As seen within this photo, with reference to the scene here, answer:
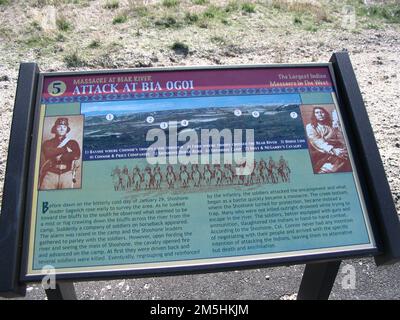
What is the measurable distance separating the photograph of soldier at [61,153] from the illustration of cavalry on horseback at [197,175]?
0.68 ft

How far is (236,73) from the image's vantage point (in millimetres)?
2238

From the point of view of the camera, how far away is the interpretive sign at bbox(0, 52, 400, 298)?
185 cm

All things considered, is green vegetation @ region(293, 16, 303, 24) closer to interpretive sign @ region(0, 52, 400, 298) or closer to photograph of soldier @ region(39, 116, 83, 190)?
interpretive sign @ region(0, 52, 400, 298)

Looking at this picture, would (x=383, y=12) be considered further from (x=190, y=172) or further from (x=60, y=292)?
(x=60, y=292)

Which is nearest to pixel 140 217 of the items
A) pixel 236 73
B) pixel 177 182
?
pixel 177 182

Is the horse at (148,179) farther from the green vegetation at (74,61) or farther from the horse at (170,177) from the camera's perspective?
the green vegetation at (74,61)

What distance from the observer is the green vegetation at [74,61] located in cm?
601

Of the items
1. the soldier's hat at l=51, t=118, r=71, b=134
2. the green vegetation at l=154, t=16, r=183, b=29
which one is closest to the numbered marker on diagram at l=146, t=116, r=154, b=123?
the soldier's hat at l=51, t=118, r=71, b=134

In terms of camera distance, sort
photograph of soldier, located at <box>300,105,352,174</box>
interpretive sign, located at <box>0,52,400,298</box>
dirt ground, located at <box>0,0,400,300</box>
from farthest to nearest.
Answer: dirt ground, located at <box>0,0,400,300</box> → photograph of soldier, located at <box>300,105,352,174</box> → interpretive sign, located at <box>0,52,400,298</box>

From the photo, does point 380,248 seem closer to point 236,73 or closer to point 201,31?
point 236,73

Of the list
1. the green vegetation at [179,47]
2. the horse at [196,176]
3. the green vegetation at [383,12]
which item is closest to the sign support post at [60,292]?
the horse at [196,176]

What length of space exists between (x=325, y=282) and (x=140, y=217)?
1.24 m

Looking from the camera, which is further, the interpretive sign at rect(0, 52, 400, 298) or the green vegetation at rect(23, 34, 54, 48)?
the green vegetation at rect(23, 34, 54, 48)

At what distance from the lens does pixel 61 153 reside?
2.00 meters
